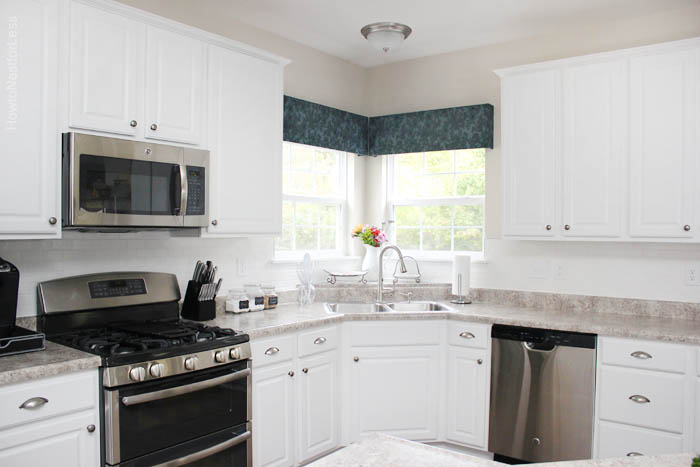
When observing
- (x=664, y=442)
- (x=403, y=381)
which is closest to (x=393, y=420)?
(x=403, y=381)

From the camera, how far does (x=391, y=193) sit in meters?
4.68

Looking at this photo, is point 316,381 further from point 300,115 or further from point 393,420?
point 300,115

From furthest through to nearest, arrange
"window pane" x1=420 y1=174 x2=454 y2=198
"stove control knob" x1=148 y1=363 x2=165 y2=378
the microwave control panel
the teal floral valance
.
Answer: "window pane" x1=420 y1=174 x2=454 y2=198 → the teal floral valance → the microwave control panel → "stove control knob" x1=148 y1=363 x2=165 y2=378

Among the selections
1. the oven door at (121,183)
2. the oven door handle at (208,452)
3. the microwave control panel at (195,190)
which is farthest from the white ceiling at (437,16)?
the oven door handle at (208,452)

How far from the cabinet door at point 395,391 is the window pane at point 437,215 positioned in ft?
3.96

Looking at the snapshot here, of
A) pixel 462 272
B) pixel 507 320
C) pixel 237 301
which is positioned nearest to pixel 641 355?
pixel 507 320

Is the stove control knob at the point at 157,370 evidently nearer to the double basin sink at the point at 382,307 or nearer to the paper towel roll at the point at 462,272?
the double basin sink at the point at 382,307

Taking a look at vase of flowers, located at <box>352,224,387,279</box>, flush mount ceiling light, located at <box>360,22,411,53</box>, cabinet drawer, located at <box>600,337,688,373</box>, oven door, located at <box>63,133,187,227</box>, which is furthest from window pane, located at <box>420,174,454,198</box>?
oven door, located at <box>63,133,187,227</box>

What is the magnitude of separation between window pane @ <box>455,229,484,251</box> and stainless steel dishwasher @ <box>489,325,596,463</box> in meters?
Result: 0.99

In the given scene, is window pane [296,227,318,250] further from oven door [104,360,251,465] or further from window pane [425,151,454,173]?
oven door [104,360,251,465]

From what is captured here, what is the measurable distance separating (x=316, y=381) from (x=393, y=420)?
61 centimetres

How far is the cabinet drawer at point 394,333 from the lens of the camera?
11.5ft

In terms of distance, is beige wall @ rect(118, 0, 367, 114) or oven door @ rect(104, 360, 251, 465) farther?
beige wall @ rect(118, 0, 367, 114)

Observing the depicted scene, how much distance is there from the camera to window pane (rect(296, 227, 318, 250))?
422cm
